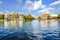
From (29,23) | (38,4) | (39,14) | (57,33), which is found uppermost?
(38,4)

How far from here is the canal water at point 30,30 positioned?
313 centimetres

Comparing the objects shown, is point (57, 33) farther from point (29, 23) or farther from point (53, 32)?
point (29, 23)

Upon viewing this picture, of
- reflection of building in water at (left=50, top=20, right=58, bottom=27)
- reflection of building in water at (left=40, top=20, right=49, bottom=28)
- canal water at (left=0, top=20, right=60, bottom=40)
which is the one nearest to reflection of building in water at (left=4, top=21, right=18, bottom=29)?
canal water at (left=0, top=20, right=60, bottom=40)

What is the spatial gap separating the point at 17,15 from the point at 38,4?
554 mm

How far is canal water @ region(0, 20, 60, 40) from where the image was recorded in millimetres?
3133

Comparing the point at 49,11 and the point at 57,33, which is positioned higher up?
the point at 49,11

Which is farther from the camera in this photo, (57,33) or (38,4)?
(38,4)

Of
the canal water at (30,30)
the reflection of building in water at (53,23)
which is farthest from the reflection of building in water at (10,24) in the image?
the reflection of building in water at (53,23)

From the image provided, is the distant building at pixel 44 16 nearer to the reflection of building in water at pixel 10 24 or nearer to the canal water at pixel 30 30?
the canal water at pixel 30 30

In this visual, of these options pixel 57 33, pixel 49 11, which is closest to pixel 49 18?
pixel 49 11

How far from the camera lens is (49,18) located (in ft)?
10.9

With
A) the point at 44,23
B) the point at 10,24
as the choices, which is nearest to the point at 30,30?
the point at 44,23

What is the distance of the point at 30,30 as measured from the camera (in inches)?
127

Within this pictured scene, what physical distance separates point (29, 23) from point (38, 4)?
514 mm
